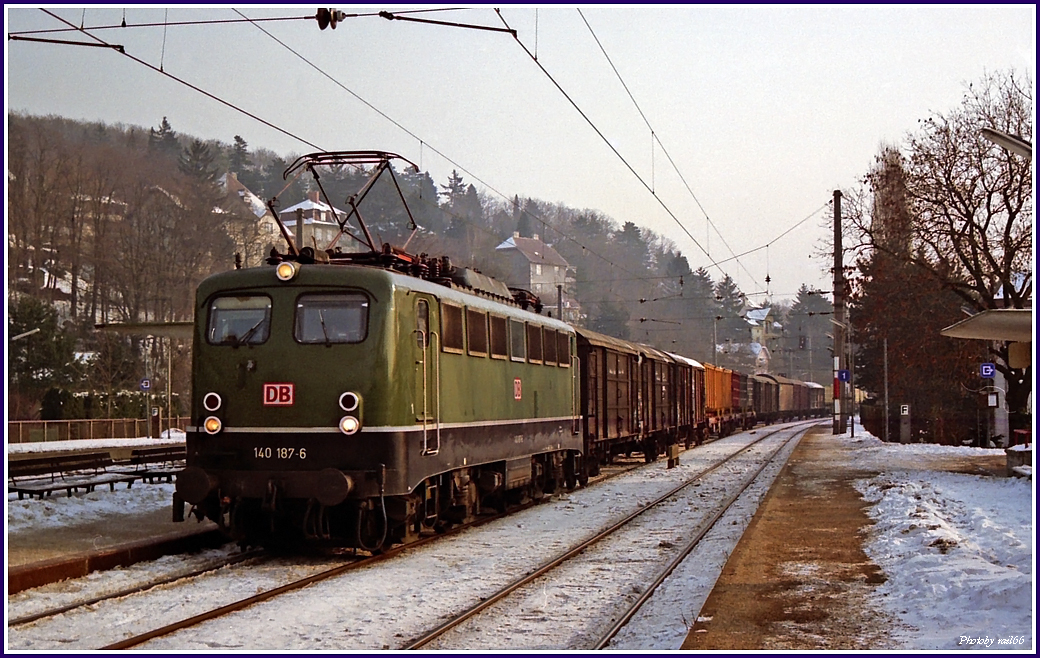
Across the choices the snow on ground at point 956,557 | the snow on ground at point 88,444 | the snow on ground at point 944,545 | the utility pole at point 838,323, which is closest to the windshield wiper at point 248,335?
the snow on ground at point 944,545

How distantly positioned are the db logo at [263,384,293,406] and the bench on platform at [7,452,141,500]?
572cm

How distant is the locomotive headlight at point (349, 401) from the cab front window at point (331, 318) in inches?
24.1

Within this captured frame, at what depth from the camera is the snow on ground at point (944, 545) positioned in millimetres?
8273

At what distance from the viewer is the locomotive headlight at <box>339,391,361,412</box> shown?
11984 millimetres

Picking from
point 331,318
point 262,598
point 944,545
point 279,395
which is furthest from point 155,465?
point 944,545

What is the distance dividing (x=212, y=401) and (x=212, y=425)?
268mm

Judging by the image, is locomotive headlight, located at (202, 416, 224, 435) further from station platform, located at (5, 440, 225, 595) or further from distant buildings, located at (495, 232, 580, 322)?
distant buildings, located at (495, 232, 580, 322)

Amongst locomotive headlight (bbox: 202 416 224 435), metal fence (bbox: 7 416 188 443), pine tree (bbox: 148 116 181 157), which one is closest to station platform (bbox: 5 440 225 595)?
locomotive headlight (bbox: 202 416 224 435)

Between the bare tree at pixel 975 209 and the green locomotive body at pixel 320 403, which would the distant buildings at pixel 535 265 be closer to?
→ the bare tree at pixel 975 209

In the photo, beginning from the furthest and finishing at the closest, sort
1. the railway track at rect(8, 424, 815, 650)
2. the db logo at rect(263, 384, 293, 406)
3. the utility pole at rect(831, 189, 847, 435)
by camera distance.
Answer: the utility pole at rect(831, 189, 847, 435)
the db logo at rect(263, 384, 293, 406)
the railway track at rect(8, 424, 815, 650)

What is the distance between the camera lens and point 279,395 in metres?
12.2

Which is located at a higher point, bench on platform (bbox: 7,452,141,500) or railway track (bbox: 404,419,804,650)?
bench on platform (bbox: 7,452,141,500)

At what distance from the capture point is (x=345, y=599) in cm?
991

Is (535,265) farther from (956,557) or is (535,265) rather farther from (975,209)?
(956,557)
